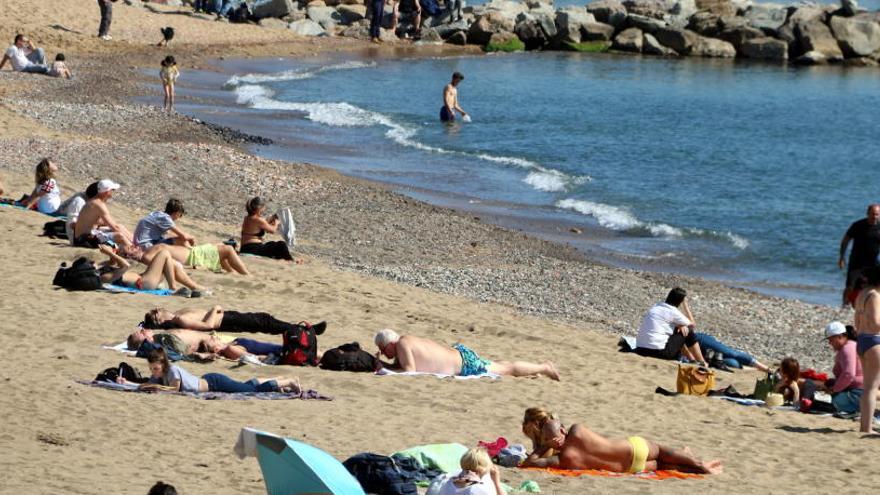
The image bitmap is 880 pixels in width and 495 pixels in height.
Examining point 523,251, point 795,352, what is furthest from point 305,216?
point 795,352

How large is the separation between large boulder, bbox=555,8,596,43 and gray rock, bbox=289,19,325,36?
9548mm

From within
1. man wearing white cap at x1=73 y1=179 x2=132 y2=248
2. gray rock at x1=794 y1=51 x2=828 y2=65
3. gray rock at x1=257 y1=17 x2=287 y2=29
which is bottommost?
man wearing white cap at x1=73 y1=179 x2=132 y2=248

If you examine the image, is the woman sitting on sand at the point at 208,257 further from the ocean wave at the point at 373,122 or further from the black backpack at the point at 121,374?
the ocean wave at the point at 373,122

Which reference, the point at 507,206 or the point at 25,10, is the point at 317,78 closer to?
the point at 25,10

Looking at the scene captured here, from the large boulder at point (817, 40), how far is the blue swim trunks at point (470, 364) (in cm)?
4296

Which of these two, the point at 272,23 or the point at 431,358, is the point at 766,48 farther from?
the point at 431,358

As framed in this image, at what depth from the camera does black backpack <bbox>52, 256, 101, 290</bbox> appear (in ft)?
43.5

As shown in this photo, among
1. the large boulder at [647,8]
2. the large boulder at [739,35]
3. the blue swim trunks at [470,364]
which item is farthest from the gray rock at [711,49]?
the blue swim trunks at [470,364]

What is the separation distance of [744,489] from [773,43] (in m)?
45.3

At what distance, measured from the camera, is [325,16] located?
53.7 metres

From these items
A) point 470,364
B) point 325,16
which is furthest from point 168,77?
point 325,16

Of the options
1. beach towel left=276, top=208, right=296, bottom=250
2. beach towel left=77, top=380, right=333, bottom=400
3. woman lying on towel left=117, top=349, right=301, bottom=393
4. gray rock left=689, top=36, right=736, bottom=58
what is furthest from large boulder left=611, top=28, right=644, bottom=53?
woman lying on towel left=117, top=349, right=301, bottom=393

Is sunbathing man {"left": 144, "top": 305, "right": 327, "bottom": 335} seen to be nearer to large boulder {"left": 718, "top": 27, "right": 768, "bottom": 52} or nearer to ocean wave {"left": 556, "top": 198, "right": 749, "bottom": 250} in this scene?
ocean wave {"left": 556, "top": 198, "right": 749, "bottom": 250}

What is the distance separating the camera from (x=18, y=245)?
15.0m
